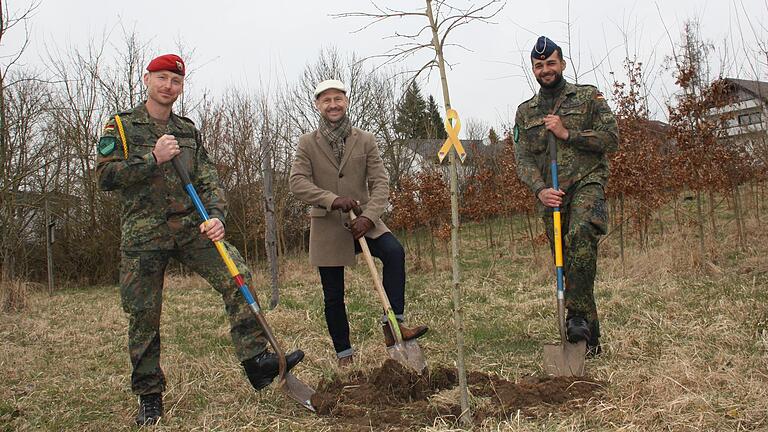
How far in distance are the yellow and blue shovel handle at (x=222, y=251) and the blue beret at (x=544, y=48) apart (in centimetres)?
228

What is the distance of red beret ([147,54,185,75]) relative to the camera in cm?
348

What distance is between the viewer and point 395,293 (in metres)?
4.07

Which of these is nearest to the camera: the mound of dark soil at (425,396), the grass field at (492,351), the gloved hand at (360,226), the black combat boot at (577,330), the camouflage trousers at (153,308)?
the grass field at (492,351)

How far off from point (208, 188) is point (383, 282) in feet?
Answer: 4.01

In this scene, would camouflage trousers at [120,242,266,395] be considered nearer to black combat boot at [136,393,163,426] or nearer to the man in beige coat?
black combat boot at [136,393,163,426]

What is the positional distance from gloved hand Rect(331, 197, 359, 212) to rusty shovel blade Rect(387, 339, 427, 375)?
89cm

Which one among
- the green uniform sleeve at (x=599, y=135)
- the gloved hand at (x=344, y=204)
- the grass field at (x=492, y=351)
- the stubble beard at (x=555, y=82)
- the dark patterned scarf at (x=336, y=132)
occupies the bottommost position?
the grass field at (x=492, y=351)

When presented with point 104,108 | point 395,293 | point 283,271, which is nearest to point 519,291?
point 395,293

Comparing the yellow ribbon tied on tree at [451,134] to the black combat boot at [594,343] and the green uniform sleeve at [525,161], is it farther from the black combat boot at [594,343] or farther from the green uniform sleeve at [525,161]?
the black combat boot at [594,343]

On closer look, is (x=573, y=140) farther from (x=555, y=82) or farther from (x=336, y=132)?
(x=336, y=132)

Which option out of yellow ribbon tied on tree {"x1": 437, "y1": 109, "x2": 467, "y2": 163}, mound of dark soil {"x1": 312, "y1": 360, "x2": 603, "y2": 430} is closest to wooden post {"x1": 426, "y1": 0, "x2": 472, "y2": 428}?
yellow ribbon tied on tree {"x1": 437, "y1": 109, "x2": 467, "y2": 163}

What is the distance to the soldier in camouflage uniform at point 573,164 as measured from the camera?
13.3 feet

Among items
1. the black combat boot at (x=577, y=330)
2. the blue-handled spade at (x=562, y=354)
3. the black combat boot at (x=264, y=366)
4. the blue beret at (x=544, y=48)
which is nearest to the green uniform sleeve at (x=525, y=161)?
the blue beret at (x=544, y=48)

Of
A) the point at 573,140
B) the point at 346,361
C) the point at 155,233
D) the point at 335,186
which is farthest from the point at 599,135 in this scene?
the point at 155,233
